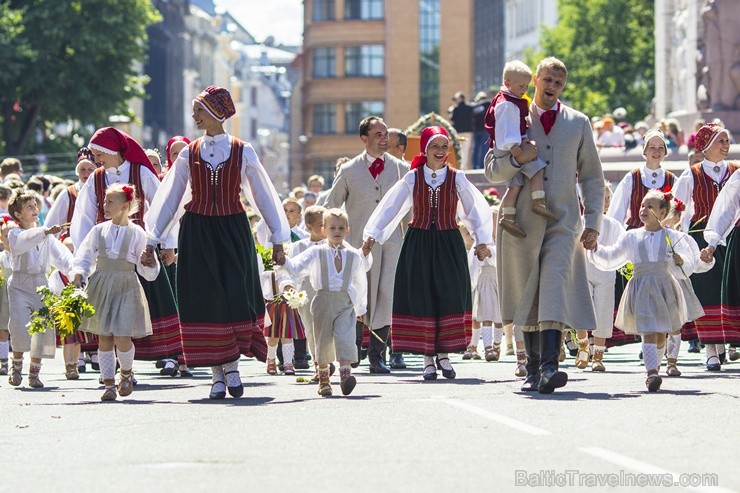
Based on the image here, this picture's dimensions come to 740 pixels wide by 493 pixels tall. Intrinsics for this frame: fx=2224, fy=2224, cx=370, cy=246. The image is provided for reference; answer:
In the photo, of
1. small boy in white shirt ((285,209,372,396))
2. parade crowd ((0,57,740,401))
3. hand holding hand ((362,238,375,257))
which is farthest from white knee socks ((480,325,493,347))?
small boy in white shirt ((285,209,372,396))

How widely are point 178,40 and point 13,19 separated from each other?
67444 mm

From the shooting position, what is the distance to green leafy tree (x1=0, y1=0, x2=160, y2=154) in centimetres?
6019

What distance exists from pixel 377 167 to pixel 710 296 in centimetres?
308

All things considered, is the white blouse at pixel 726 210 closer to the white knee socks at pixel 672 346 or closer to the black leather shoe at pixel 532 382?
the white knee socks at pixel 672 346

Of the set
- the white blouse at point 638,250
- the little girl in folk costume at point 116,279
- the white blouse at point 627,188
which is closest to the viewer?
the little girl in folk costume at point 116,279

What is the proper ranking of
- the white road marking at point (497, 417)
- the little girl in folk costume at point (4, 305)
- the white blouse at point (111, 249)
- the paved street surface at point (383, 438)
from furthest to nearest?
the little girl in folk costume at point (4, 305) → the white blouse at point (111, 249) → the white road marking at point (497, 417) → the paved street surface at point (383, 438)

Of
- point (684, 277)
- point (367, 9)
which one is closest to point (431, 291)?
point (684, 277)

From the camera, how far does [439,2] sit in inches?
4663

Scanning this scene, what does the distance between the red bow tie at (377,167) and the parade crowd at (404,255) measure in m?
1.13

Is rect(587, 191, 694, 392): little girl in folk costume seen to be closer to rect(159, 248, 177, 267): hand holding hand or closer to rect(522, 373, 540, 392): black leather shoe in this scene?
rect(522, 373, 540, 392): black leather shoe

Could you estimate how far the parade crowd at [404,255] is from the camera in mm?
14492

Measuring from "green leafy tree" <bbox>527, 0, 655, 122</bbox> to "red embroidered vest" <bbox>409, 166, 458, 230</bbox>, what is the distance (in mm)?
63140

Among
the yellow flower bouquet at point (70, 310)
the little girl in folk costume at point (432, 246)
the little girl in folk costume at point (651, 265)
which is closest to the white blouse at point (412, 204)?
the little girl in folk costume at point (432, 246)

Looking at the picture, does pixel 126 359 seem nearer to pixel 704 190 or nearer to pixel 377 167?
pixel 377 167
